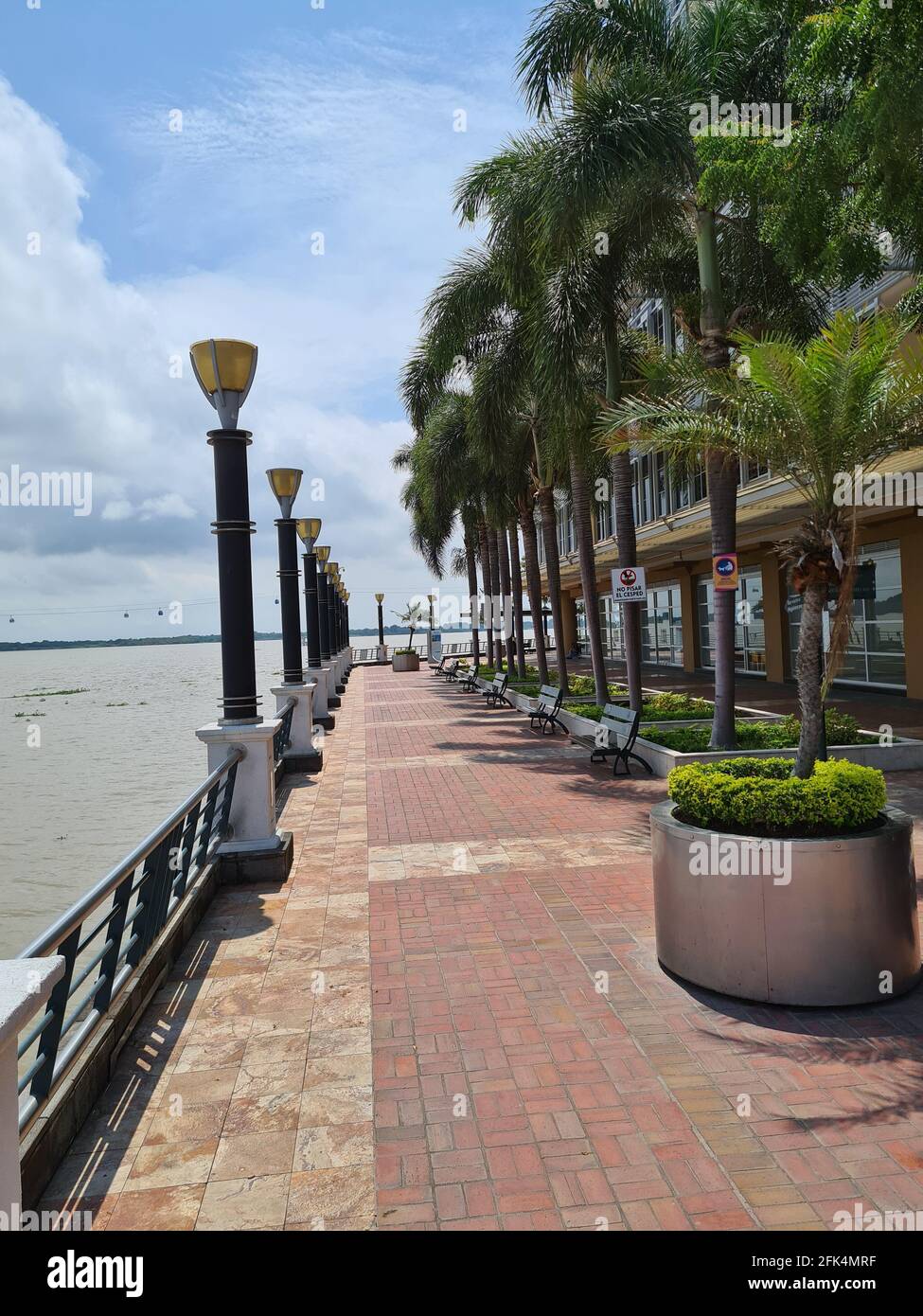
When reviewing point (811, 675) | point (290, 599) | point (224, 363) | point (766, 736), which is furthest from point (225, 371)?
point (766, 736)

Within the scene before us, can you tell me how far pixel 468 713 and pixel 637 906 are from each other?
15.5 metres

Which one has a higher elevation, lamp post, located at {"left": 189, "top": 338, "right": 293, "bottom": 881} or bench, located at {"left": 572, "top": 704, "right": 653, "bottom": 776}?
lamp post, located at {"left": 189, "top": 338, "right": 293, "bottom": 881}

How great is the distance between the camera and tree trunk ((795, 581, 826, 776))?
5.70 metres

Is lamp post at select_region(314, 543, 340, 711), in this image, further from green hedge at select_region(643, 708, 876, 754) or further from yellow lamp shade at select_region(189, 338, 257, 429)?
yellow lamp shade at select_region(189, 338, 257, 429)

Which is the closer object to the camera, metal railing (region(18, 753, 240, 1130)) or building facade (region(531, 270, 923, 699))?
metal railing (region(18, 753, 240, 1130))

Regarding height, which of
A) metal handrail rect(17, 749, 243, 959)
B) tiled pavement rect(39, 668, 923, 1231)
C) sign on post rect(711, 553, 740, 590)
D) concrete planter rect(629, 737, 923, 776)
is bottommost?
tiled pavement rect(39, 668, 923, 1231)

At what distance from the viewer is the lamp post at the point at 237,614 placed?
7.67m

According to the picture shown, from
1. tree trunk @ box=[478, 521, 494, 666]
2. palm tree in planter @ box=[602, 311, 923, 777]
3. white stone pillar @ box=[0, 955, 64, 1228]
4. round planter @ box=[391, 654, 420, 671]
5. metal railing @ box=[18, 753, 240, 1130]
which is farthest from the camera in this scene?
round planter @ box=[391, 654, 420, 671]

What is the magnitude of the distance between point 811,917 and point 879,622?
1615 centimetres

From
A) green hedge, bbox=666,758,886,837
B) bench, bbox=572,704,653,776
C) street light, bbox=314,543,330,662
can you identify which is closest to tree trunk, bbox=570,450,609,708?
bench, bbox=572,704,653,776

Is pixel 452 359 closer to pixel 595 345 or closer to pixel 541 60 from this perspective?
pixel 595 345

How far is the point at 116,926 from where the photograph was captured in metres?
4.64

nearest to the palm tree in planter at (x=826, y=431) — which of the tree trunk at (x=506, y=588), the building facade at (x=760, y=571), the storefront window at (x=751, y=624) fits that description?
the building facade at (x=760, y=571)
